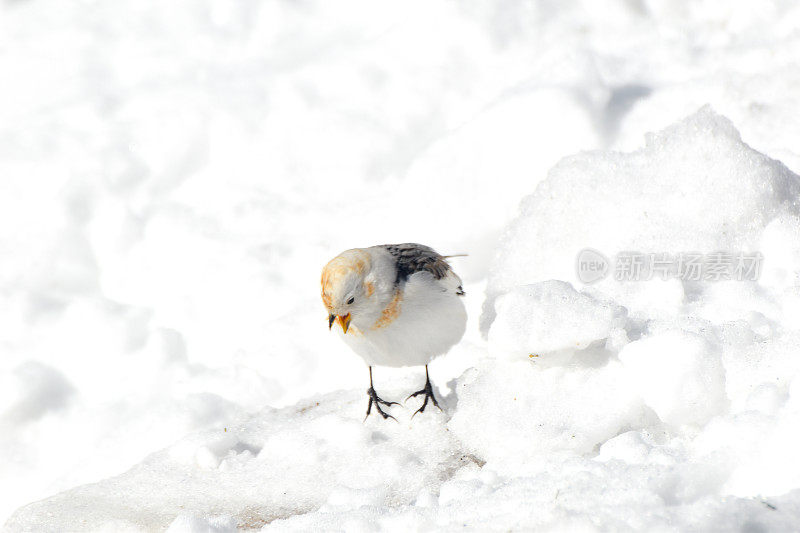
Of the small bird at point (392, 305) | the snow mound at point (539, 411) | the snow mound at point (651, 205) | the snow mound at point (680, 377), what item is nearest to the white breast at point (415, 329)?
the small bird at point (392, 305)

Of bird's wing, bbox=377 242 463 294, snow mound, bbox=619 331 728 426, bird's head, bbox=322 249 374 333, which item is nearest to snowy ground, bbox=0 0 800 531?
snow mound, bbox=619 331 728 426

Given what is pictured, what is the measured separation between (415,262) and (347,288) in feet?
1.52

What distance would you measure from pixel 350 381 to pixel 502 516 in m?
1.77

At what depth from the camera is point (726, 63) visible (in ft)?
16.1

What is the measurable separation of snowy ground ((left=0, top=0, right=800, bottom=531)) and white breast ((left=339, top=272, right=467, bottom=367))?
225 millimetres

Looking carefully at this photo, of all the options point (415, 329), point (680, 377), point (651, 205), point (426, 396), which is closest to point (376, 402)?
point (426, 396)

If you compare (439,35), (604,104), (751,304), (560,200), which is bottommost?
(751,304)

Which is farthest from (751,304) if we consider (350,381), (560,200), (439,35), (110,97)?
(110,97)

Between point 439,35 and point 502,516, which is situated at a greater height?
point 439,35

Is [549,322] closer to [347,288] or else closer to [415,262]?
[415,262]

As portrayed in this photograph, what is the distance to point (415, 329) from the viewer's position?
293 cm

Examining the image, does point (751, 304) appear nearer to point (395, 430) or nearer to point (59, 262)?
point (395, 430)

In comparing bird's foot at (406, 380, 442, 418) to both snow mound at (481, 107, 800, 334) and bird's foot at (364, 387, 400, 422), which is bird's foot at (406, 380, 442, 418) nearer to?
bird's foot at (364, 387, 400, 422)

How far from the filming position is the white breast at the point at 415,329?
114 inches
